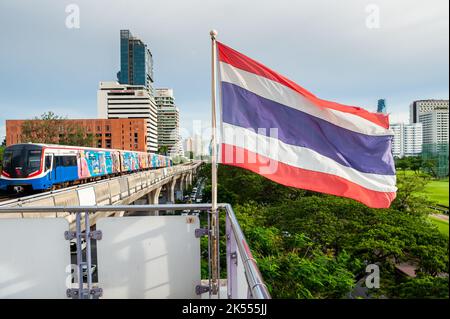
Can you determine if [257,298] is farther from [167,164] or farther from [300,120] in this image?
[167,164]

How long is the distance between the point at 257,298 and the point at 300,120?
2202 millimetres

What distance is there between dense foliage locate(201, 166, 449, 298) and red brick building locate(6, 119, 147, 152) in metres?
21.5

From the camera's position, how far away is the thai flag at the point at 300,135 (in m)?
3.10

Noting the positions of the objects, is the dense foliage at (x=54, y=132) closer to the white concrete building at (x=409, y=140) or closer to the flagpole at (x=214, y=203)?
the flagpole at (x=214, y=203)

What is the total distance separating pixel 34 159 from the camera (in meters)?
13.9

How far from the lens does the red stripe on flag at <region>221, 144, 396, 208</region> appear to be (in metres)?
3.05

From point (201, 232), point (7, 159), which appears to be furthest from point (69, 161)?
point (201, 232)

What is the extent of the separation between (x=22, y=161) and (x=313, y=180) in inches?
575

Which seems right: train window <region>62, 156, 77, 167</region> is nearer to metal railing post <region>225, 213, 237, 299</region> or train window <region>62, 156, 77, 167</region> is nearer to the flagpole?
the flagpole

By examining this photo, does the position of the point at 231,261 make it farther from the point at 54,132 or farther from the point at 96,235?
the point at 54,132

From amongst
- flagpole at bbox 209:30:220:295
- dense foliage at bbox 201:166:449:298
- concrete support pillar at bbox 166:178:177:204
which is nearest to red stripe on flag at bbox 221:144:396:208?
flagpole at bbox 209:30:220:295

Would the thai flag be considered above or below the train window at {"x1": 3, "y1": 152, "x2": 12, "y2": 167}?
above

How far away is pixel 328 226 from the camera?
1348 centimetres
